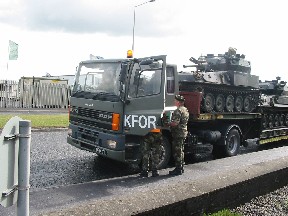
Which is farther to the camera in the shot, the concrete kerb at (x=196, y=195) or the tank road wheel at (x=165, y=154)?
the tank road wheel at (x=165, y=154)

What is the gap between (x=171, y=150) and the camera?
7934mm

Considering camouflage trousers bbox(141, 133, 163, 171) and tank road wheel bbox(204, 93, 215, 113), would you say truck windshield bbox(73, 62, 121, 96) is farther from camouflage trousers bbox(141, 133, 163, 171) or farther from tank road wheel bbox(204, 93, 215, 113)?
tank road wheel bbox(204, 93, 215, 113)

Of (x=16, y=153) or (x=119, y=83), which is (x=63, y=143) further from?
(x=16, y=153)

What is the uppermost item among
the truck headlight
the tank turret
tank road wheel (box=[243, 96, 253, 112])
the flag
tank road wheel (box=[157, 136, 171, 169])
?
the flag

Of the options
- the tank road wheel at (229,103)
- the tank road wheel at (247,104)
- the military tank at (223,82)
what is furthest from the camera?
the tank road wheel at (247,104)

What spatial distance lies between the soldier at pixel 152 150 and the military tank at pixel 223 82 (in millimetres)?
1903

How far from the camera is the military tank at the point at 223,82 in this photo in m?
9.20

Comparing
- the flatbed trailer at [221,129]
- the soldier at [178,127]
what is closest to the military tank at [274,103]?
the flatbed trailer at [221,129]

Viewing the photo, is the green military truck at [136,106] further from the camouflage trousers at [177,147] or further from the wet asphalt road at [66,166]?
the wet asphalt road at [66,166]

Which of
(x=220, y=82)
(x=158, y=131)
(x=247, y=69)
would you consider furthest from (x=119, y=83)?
(x=247, y=69)

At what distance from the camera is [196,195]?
4199 millimetres

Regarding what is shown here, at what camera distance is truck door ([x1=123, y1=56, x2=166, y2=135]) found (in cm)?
711

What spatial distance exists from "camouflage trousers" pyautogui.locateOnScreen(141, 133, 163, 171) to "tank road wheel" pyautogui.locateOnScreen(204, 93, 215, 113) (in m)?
2.52

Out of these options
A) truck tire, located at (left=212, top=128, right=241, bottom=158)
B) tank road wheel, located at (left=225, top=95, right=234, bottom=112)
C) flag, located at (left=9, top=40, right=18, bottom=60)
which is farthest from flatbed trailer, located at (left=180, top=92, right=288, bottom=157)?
flag, located at (left=9, top=40, right=18, bottom=60)
